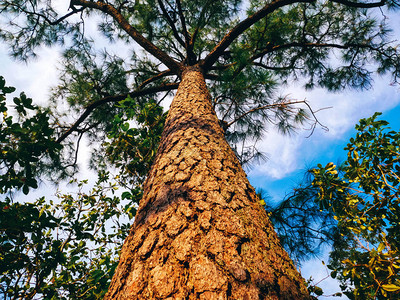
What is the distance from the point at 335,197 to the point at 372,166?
1.35 feet

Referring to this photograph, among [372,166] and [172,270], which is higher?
[372,166]

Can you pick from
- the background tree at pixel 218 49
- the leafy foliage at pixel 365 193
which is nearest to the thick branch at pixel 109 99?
the background tree at pixel 218 49

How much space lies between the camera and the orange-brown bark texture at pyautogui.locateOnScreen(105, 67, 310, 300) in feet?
1.72

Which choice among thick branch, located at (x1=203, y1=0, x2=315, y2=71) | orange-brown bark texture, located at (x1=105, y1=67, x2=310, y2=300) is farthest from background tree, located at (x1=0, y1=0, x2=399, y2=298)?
orange-brown bark texture, located at (x1=105, y1=67, x2=310, y2=300)

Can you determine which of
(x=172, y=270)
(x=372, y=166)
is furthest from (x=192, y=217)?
(x=372, y=166)

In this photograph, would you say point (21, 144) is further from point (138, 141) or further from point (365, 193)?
point (365, 193)

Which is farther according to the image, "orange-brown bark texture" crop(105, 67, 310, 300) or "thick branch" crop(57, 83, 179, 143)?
"thick branch" crop(57, 83, 179, 143)

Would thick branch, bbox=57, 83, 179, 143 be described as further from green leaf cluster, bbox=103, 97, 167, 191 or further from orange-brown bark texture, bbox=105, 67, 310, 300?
orange-brown bark texture, bbox=105, 67, 310, 300

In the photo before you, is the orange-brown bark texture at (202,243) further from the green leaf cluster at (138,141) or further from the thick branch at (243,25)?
the thick branch at (243,25)

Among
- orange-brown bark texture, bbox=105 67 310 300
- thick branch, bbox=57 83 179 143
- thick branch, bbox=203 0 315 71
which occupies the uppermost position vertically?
thick branch, bbox=203 0 315 71

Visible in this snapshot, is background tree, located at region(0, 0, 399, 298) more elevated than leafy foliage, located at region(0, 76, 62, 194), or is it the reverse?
background tree, located at region(0, 0, 399, 298)

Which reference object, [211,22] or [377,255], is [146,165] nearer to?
[377,255]

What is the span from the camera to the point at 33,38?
4.52 meters

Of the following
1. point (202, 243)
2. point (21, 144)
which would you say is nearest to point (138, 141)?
point (21, 144)
